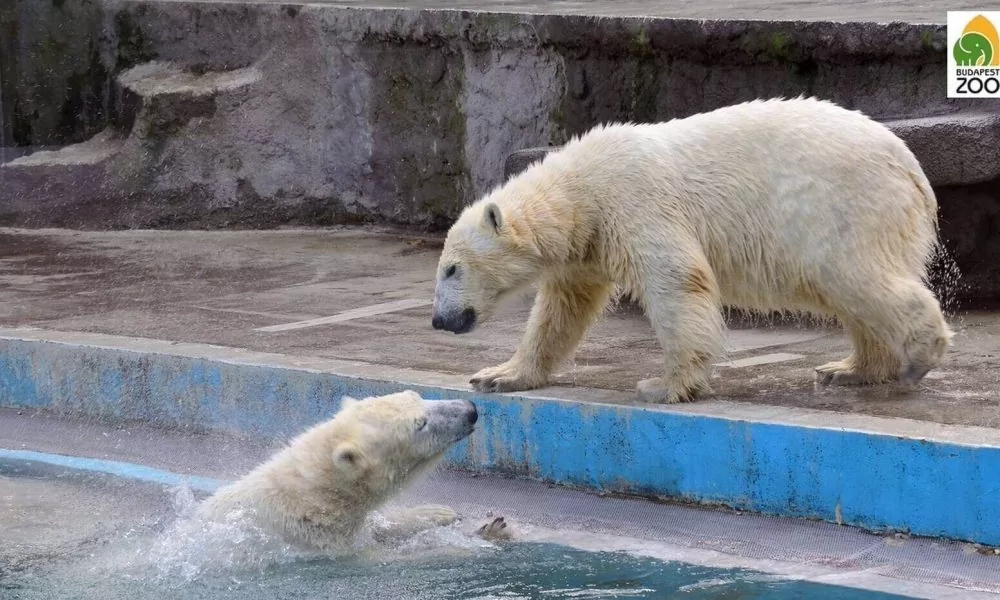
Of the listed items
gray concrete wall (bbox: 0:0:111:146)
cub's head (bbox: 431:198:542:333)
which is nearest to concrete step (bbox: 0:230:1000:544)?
cub's head (bbox: 431:198:542:333)

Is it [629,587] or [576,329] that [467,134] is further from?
[629,587]

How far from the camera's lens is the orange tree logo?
6.42m

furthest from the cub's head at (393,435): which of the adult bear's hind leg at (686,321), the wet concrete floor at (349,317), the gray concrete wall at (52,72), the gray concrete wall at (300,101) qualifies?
the gray concrete wall at (52,72)

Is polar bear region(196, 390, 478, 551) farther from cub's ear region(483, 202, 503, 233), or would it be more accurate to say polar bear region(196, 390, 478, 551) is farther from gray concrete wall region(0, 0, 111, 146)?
gray concrete wall region(0, 0, 111, 146)

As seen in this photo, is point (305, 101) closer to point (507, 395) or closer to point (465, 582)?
point (507, 395)

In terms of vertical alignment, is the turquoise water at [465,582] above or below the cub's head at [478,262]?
below

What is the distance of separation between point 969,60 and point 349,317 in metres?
3.02

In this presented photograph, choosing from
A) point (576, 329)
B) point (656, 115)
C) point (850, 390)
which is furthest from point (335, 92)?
point (850, 390)

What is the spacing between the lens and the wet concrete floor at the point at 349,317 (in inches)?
191

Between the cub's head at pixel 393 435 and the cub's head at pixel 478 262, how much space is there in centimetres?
44

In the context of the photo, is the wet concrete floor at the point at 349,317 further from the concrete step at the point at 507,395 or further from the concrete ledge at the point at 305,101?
the concrete ledge at the point at 305,101

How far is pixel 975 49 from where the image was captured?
6.45 m

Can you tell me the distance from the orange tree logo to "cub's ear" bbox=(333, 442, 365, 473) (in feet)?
12.0

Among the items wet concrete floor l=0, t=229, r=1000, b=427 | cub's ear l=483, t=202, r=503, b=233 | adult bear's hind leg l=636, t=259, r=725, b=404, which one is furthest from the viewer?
wet concrete floor l=0, t=229, r=1000, b=427
